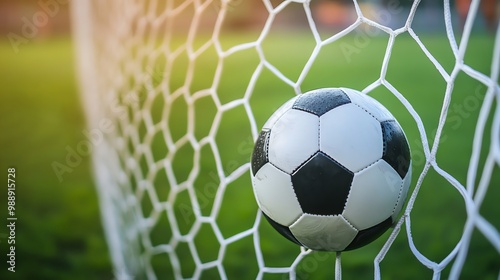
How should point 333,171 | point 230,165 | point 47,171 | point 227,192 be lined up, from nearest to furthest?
point 333,171
point 227,192
point 230,165
point 47,171

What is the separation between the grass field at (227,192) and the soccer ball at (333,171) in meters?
0.77

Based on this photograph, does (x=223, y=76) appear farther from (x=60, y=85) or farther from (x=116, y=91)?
(x=116, y=91)

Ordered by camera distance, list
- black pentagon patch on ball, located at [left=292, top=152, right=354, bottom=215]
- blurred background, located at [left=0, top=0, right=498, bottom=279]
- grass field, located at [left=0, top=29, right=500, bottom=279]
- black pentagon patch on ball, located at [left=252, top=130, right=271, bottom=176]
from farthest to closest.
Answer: blurred background, located at [left=0, top=0, right=498, bottom=279], grass field, located at [left=0, top=29, right=500, bottom=279], black pentagon patch on ball, located at [left=252, top=130, right=271, bottom=176], black pentagon patch on ball, located at [left=292, top=152, right=354, bottom=215]

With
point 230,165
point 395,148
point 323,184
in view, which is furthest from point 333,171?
point 230,165

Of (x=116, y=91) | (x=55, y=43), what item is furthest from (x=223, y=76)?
(x=55, y=43)

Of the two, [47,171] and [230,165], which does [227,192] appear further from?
[47,171]

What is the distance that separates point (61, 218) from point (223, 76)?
5181 mm

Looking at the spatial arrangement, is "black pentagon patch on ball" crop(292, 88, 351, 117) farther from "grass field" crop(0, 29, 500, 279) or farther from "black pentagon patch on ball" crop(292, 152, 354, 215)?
"grass field" crop(0, 29, 500, 279)

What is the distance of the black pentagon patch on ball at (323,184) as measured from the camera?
1.32 m

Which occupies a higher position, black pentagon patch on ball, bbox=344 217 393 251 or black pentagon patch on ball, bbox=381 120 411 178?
black pentagon patch on ball, bbox=381 120 411 178

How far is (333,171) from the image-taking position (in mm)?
1322

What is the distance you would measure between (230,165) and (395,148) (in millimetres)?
2200

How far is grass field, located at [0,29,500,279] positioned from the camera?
7.56ft

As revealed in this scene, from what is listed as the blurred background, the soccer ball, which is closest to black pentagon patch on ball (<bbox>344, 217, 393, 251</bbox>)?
the soccer ball
